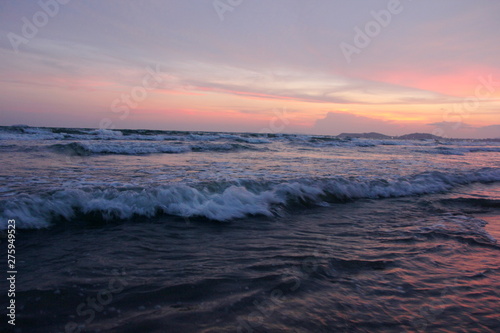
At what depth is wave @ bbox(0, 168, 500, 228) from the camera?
5078 mm

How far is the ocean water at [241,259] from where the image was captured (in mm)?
2514

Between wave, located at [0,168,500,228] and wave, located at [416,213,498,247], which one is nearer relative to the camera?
wave, located at [416,213,498,247]

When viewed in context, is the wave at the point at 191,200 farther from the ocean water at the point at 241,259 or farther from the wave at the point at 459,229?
the wave at the point at 459,229

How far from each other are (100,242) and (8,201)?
219cm

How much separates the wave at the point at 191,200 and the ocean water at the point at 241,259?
0.03m

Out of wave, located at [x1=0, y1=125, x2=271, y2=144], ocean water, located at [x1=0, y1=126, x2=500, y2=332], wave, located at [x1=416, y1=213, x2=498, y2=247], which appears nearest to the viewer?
ocean water, located at [x1=0, y1=126, x2=500, y2=332]

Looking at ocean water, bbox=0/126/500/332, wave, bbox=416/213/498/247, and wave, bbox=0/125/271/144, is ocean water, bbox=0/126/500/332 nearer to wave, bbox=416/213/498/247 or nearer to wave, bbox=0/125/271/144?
wave, bbox=416/213/498/247

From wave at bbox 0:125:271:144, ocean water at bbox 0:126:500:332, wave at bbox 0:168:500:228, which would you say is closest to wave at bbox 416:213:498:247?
ocean water at bbox 0:126:500:332

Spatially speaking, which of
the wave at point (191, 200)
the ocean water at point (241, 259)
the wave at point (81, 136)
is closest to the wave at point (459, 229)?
the ocean water at point (241, 259)

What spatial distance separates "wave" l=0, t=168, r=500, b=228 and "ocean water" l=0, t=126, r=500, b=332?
0.03 meters

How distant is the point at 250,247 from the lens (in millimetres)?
4133

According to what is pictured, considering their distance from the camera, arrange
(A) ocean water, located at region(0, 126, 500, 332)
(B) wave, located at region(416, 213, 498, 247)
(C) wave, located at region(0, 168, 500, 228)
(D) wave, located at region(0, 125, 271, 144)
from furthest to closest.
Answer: (D) wave, located at region(0, 125, 271, 144), (C) wave, located at region(0, 168, 500, 228), (B) wave, located at region(416, 213, 498, 247), (A) ocean water, located at region(0, 126, 500, 332)

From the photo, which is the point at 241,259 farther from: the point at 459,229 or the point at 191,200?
the point at 459,229

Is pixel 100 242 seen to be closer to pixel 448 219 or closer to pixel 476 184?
pixel 448 219
